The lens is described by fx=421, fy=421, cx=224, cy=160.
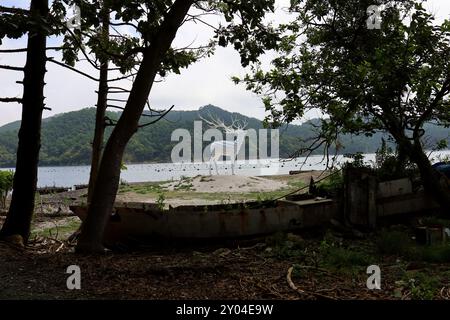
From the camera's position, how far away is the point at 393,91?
1084 centimetres

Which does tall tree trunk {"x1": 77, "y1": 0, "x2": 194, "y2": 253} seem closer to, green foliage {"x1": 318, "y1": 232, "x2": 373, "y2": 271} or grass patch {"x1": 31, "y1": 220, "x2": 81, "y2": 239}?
green foliage {"x1": 318, "y1": 232, "x2": 373, "y2": 271}

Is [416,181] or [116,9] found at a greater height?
[116,9]

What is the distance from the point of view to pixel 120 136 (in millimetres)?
8953

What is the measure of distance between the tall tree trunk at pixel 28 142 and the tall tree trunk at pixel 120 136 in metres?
2.48

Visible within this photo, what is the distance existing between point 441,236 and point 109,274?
7.11 metres

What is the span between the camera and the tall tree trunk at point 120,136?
8875 millimetres

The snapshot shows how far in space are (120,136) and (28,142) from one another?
9.94 feet

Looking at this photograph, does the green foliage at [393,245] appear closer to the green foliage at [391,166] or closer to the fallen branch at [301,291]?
the fallen branch at [301,291]

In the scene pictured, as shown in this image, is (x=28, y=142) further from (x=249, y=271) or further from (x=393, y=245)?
(x=393, y=245)

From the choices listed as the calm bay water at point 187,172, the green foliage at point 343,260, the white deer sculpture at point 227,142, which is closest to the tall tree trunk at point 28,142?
the green foliage at point 343,260

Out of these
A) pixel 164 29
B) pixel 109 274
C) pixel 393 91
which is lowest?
pixel 109 274

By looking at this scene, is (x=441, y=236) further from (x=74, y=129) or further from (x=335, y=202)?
(x=74, y=129)

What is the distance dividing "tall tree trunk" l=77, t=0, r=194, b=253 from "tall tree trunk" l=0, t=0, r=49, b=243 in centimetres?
248
